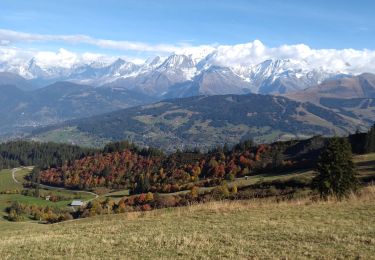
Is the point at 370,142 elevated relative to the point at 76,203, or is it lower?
elevated

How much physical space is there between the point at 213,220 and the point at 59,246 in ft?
27.5

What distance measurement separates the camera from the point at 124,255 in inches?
676

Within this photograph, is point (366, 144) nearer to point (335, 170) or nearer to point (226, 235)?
point (335, 170)

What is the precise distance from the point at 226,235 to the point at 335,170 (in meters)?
23.4

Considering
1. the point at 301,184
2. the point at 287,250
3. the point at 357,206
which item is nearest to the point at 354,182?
the point at 357,206

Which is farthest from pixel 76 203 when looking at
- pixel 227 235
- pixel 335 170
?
pixel 227 235

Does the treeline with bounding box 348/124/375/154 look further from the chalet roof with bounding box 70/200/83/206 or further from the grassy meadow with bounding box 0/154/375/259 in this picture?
the grassy meadow with bounding box 0/154/375/259

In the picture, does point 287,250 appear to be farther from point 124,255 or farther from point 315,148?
point 315,148

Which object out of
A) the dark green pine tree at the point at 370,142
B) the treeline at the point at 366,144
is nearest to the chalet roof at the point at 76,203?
the treeline at the point at 366,144

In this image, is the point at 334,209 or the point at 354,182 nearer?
the point at 334,209

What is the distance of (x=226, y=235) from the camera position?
1980 cm

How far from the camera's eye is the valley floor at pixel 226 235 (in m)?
17.0

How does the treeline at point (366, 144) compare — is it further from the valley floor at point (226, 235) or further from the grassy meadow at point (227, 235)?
the valley floor at point (226, 235)

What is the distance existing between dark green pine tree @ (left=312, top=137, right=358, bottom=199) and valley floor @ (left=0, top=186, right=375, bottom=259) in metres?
11.2
